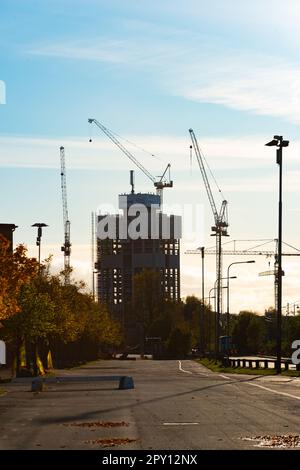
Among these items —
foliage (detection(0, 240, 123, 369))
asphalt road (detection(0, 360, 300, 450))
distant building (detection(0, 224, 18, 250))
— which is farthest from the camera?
distant building (detection(0, 224, 18, 250))

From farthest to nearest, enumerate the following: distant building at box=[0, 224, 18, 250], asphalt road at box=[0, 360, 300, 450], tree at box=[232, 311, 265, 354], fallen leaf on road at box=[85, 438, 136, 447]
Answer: tree at box=[232, 311, 265, 354] < distant building at box=[0, 224, 18, 250] < asphalt road at box=[0, 360, 300, 450] < fallen leaf on road at box=[85, 438, 136, 447]

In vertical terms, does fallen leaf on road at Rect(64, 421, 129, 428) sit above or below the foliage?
below

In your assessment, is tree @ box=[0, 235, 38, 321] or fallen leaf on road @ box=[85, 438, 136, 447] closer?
fallen leaf on road @ box=[85, 438, 136, 447]

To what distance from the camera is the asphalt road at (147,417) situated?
2106 centimetres

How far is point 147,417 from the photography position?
28.0m

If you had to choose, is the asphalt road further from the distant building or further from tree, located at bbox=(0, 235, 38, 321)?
the distant building

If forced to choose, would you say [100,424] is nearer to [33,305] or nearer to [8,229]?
[33,305]

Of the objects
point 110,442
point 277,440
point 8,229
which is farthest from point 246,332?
point 110,442

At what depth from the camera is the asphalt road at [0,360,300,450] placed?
69.1 feet

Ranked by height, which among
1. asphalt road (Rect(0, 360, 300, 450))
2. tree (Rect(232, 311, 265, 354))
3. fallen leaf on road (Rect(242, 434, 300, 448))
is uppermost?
fallen leaf on road (Rect(242, 434, 300, 448))

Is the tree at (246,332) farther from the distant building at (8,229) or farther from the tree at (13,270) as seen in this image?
the tree at (13,270)

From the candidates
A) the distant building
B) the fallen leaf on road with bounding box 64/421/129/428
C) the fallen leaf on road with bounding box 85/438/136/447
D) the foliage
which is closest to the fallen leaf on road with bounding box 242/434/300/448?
the fallen leaf on road with bounding box 85/438/136/447

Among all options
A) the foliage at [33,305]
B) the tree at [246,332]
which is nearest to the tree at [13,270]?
the foliage at [33,305]
